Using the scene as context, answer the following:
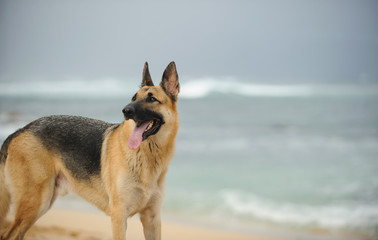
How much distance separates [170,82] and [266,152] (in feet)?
26.9

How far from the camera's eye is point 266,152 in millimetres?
11734

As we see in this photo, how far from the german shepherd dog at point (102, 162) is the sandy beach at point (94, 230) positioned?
4.53 ft

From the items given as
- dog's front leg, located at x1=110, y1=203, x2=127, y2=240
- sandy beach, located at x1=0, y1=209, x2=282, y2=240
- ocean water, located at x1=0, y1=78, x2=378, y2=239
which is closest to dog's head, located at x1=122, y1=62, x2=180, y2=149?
dog's front leg, located at x1=110, y1=203, x2=127, y2=240

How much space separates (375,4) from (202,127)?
21916 mm

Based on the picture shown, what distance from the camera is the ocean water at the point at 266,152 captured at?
714 cm

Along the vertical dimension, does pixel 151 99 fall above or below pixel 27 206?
above

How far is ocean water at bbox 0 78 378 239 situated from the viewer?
23.4ft

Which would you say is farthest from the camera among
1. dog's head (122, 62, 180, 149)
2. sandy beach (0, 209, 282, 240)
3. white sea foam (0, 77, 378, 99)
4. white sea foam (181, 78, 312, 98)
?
white sea foam (0, 77, 378, 99)

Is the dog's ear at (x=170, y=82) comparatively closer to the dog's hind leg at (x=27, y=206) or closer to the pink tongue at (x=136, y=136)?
the pink tongue at (x=136, y=136)

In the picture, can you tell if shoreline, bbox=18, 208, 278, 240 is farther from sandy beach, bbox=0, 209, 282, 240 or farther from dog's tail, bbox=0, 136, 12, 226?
dog's tail, bbox=0, 136, 12, 226

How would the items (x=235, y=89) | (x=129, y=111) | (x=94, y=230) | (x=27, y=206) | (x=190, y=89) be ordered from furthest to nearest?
(x=235, y=89) < (x=190, y=89) < (x=94, y=230) < (x=27, y=206) < (x=129, y=111)

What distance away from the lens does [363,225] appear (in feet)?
22.1

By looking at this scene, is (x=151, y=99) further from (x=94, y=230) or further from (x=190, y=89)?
(x=190, y=89)

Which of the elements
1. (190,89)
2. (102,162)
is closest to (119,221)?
(102,162)
